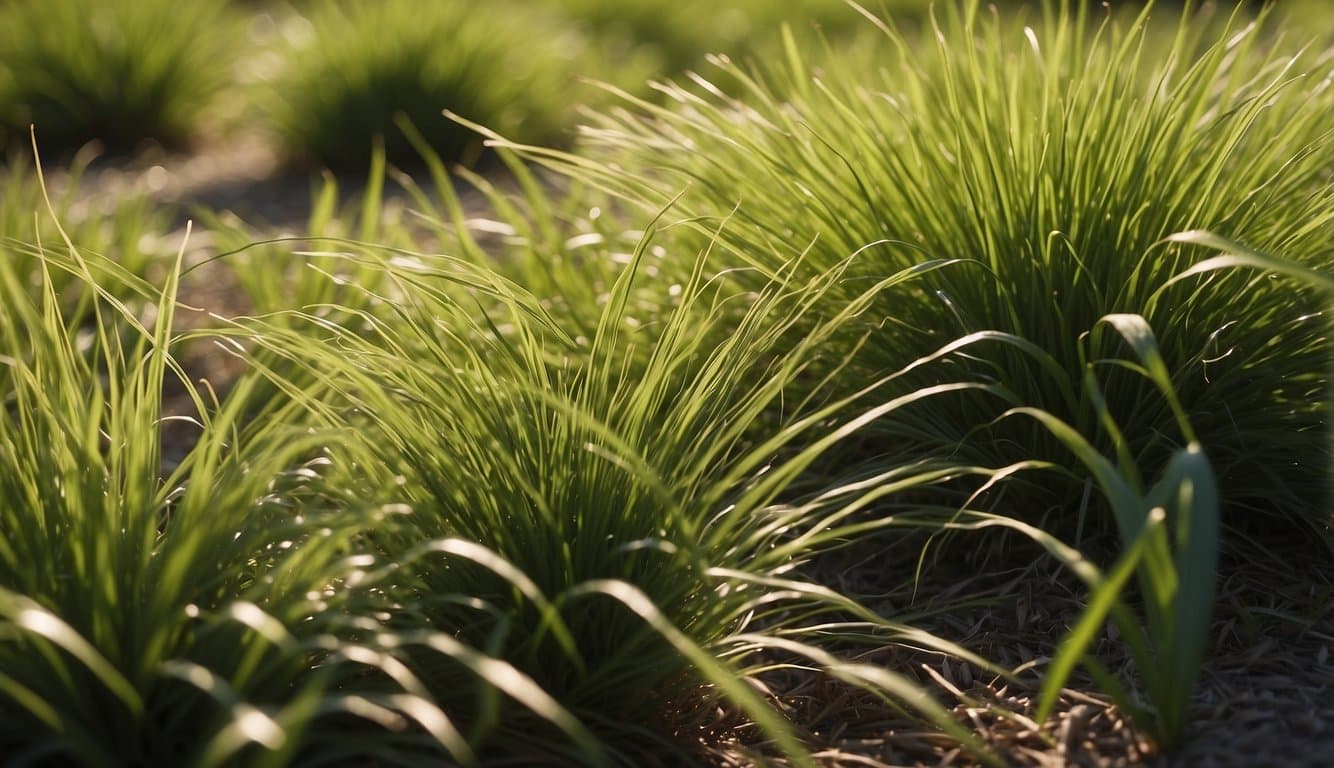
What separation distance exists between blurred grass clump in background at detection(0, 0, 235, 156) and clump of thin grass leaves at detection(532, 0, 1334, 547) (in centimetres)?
414

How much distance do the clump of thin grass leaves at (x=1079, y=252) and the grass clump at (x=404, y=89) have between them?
2918 millimetres

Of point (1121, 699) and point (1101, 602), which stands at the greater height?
point (1101, 602)

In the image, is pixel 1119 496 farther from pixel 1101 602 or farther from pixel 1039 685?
pixel 1039 685

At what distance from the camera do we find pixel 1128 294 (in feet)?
6.29

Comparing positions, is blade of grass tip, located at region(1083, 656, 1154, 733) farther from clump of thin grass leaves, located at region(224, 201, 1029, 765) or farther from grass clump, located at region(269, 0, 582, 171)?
grass clump, located at region(269, 0, 582, 171)

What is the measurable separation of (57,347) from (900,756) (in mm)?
1233

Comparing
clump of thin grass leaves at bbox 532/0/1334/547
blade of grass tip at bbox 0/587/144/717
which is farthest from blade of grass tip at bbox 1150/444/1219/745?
blade of grass tip at bbox 0/587/144/717

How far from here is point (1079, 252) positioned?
6.86 ft

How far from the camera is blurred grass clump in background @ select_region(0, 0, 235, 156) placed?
220 inches

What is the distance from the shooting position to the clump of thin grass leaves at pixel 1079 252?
2.01 metres

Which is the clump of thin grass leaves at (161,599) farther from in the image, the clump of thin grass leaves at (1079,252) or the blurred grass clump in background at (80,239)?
the blurred grass clump in background at (80,239)

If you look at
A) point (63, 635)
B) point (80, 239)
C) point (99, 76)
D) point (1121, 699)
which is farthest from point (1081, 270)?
point (99, 76)

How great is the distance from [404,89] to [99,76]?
1546mm

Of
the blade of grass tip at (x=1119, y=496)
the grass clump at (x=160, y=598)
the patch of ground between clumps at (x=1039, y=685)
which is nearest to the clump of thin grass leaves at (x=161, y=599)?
the grass clump at (x=160, y=598)
